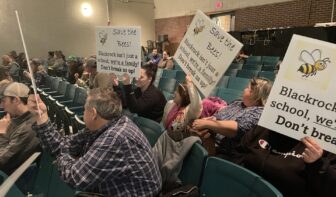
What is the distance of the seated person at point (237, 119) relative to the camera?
2104mm

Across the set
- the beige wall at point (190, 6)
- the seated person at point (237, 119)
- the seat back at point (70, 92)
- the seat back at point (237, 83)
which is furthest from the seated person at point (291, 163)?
the beige wall at point (190, 6)

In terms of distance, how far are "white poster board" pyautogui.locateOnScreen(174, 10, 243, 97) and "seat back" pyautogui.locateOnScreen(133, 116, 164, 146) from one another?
519mm

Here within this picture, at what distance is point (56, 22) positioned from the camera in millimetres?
12336

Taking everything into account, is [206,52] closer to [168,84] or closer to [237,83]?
[237,83]

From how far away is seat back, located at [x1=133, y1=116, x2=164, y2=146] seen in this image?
2173 mm

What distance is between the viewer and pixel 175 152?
5.91 feet

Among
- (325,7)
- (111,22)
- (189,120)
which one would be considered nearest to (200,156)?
(189,120)

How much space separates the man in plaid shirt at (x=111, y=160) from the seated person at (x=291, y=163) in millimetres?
610

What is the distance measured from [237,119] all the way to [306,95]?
84 cm

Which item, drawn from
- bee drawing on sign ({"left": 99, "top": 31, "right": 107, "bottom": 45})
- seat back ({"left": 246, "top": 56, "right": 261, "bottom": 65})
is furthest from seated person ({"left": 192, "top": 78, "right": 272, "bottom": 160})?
seat back ({"left": 246, "top": 56, "right": 261, "bottom": 65})

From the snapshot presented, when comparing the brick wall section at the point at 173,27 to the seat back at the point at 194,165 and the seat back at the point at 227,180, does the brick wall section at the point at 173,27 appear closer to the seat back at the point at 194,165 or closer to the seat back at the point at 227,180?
the seat back at the point at 194,165

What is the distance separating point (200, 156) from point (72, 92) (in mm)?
3656

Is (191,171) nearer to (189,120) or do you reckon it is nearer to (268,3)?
(189,120)

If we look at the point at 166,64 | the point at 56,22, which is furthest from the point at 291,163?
the point at 56,22
